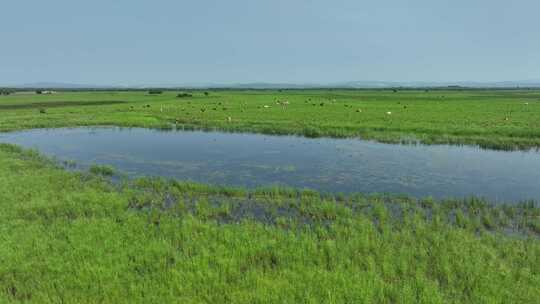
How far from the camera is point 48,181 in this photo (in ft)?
44.9

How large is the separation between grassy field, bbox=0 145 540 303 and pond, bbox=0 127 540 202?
2383 millimetres

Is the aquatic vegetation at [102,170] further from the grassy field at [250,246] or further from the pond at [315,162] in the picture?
the grassy field at [250,246]

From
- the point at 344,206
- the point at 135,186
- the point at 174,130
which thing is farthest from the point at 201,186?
the point at 174,130

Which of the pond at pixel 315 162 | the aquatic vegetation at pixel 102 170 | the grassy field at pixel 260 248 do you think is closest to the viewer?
the grassy field at pixel 260 248

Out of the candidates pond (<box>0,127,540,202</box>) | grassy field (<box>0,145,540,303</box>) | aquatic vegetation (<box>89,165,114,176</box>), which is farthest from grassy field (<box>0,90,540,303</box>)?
pond (<box>0,127,540,202</box>)

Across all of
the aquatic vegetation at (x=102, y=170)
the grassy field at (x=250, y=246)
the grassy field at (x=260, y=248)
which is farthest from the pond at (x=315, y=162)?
the grassy field at (x=260, y=248)

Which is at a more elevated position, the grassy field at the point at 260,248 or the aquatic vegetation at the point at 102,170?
the aquatic vegetation at the point at 102,170

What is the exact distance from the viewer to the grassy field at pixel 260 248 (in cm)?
608

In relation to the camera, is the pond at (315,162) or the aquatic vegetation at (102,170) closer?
the pond at (315,162)

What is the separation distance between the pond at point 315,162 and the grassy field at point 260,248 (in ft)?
7.82

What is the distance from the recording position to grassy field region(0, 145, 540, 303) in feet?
19.9

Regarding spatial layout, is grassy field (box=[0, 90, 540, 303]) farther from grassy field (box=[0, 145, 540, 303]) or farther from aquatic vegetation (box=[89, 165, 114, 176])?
aquatic vegetation (box=[89, 165, 114, 176])

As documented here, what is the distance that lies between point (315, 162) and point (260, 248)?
437 inches

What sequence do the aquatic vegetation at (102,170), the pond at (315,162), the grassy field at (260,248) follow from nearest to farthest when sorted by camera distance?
the grassy field at (260,248) < the pond at (315,162) < the aquatic vegetation at (102,170)
